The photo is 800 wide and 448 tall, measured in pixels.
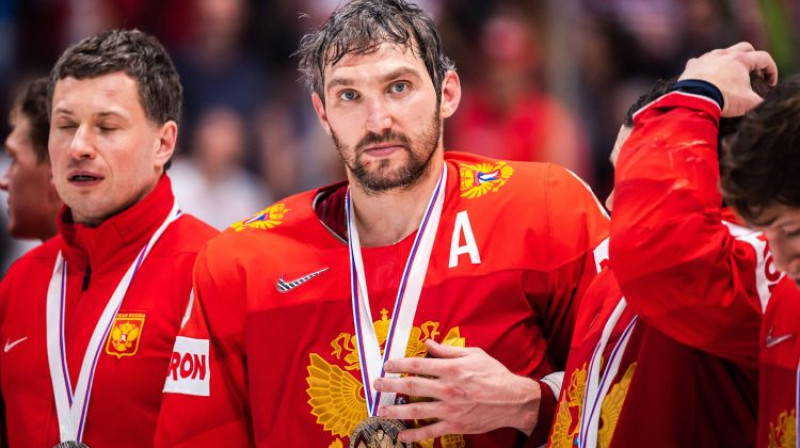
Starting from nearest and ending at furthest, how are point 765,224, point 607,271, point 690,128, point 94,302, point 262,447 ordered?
1. point 765,224
2. point 690,128
3. point 607,271
4. point 262,447
5. point 94,302

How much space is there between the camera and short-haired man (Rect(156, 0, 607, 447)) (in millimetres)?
2967

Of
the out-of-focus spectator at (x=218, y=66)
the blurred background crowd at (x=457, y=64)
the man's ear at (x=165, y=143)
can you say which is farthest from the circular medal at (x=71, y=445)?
the out-of-focus spectator at (x=218, y=66)

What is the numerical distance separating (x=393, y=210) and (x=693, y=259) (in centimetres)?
115

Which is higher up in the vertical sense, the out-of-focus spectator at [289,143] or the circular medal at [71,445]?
the out-of-focus spectator at [289,143]

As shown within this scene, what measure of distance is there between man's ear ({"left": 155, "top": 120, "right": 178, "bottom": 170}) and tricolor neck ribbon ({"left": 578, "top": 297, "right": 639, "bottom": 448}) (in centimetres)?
174

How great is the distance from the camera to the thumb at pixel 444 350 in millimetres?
2797

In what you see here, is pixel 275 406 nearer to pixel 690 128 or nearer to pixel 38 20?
pixel 690 128

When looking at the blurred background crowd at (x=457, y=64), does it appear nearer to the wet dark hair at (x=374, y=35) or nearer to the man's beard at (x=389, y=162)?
the wet dark hair at (x=374, y=35)

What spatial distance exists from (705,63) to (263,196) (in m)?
4.64

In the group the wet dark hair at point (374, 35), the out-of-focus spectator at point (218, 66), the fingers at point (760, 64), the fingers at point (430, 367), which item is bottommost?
the fingers at point (430, 367)

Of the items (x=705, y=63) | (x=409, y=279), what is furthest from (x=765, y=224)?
(x=409, y=279)

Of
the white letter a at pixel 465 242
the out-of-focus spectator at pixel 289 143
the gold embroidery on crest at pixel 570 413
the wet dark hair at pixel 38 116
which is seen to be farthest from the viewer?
the out-of-focus spectator at pixel 289 143

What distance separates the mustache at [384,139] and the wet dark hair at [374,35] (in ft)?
0.73

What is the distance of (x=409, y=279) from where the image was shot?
3039 millimetres
